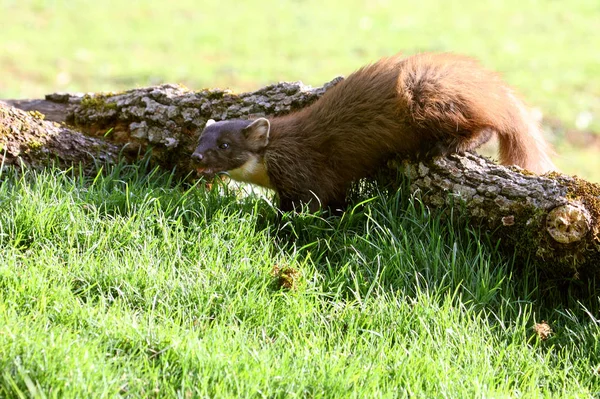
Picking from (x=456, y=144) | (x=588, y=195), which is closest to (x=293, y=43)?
(x=456, y=144)

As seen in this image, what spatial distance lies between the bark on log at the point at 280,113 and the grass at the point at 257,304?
0.58 feet

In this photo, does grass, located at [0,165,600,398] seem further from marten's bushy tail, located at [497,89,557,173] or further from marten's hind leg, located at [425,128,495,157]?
marten's bushy tail, located at [497,89,557,173]

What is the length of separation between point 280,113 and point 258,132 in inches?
25.1

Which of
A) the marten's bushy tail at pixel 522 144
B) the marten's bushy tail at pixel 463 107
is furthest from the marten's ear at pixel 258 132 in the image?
the marten's bushy tail at pixel 522 144

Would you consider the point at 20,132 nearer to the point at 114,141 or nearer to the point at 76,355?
the point at 114,141

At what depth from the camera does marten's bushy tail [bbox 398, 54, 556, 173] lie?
527 centimetres

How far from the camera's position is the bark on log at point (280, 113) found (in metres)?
4.64

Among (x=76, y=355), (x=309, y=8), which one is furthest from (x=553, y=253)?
(x=309, y=8)

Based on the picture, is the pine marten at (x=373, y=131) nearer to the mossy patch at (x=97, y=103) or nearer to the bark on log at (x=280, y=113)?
the bark on log at (x=280, y=113)

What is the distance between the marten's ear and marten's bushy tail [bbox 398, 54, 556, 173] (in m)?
1.03

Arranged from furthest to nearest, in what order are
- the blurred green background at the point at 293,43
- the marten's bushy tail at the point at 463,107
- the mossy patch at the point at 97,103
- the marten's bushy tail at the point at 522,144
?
the blurred green background at the point at 293,43
the mossy patch at the point at 97,103
the marten's bushy tail at the point at 522,144
the marten's bushy tail at the point at 463,107

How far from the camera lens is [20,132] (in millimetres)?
5500

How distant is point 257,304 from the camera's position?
4148 mm

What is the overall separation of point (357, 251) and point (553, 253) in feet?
4.02
